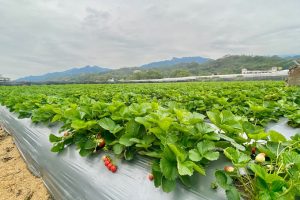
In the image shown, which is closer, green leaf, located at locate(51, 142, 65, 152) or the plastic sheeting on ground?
the plastic sheeting on ground

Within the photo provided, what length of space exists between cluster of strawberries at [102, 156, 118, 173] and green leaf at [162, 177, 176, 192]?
544mm

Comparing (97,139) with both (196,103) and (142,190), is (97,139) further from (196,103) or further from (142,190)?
(196,103)

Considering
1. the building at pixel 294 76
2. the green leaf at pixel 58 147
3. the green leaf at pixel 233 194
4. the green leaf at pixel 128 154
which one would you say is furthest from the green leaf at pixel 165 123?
the building at pixel 294 76

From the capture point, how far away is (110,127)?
6.03 feet

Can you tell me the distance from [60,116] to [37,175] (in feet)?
3.32

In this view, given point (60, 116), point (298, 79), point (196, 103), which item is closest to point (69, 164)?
point (60, 116)

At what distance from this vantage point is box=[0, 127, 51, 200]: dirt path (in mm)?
2705

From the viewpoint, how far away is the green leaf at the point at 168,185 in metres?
1.29

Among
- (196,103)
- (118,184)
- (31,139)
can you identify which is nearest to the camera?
(118,184)

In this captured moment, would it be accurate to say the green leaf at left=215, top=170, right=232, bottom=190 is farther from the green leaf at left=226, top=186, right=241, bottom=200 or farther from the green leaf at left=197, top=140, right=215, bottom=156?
the green leaf at left=197, top=140, right=215, bottom=156

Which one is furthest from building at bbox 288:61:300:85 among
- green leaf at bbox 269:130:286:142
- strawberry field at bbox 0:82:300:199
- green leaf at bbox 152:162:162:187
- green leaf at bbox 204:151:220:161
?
green leaf at bbox 152:162:162:187

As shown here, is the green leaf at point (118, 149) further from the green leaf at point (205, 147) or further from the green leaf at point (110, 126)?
the green leaf at point (205, 147)

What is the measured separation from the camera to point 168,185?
4.26ft

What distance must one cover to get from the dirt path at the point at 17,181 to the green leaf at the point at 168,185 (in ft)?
5.87
